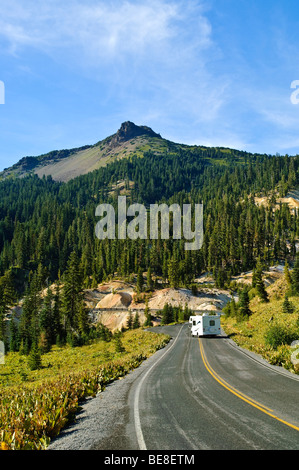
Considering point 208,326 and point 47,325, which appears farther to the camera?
point 47,325

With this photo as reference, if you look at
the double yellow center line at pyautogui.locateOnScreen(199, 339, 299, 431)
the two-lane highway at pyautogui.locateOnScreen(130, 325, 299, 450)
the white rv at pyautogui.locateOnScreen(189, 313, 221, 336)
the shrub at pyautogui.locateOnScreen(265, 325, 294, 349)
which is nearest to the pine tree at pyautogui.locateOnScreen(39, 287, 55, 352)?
the white rv at pyautogui.locateOnScreen(189, 313, 221, 336)

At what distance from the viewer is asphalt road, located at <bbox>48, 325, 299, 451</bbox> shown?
6429 mm

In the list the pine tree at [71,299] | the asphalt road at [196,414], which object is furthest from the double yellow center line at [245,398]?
the pine tree at [71,299]

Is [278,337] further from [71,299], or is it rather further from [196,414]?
[71,299]

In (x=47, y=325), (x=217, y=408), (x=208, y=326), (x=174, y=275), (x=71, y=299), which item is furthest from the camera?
(x=174, y=275)

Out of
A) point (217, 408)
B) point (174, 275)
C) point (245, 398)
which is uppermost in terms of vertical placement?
point (217, 408)

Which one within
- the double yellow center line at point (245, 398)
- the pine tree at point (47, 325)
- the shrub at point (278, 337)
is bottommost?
the pine tree at point (47, 325)

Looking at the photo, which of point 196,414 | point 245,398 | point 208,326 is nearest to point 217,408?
point 196,414

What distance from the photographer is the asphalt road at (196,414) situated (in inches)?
253

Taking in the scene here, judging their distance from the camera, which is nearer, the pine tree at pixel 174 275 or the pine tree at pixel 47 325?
the pine tree at pixel 47 325

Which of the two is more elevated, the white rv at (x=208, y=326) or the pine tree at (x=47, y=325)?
the white rv at (x=208, y=326)

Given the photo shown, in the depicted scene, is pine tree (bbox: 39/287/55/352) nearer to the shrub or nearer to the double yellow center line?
A: the shrub

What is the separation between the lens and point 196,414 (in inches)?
332

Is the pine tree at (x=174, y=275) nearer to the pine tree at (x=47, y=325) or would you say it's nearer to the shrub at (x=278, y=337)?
the pine tree at (x=47, y=325)
